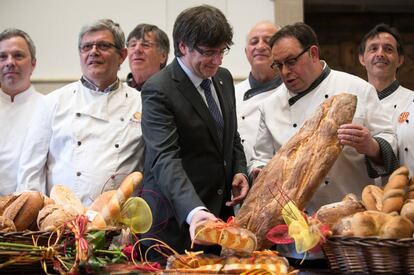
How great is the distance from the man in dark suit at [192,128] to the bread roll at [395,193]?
1.61ft

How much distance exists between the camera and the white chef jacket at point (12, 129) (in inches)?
113

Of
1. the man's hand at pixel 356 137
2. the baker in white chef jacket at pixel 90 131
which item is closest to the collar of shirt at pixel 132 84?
the baker in white chef jacket at pixel 90 131

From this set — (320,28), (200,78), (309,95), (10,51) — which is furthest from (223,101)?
(320,28)

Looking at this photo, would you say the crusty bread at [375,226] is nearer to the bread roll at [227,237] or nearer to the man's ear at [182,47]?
the bread roll at [227,237]

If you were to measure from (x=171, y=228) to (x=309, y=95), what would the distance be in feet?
2.16

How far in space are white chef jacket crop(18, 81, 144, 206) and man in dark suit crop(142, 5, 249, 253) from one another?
0.93 ft

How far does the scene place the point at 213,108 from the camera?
2.29 meters

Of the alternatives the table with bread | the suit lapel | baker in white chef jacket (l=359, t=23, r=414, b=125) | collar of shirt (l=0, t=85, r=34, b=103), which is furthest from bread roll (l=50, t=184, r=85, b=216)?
baker in white chef jacket (l=359, t=23, r=414, b=125)

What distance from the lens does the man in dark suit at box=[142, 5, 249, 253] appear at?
214 centimetres

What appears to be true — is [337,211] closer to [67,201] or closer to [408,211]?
[408,211]

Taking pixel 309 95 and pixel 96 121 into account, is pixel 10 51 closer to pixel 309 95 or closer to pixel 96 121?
pixel 96 121

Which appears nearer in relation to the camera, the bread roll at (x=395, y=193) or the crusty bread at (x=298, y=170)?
the bread roll at (x=395, y=193)

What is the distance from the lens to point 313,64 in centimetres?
244

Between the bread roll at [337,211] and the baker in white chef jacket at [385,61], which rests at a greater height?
the baker in white chef jacket at [385,61]
